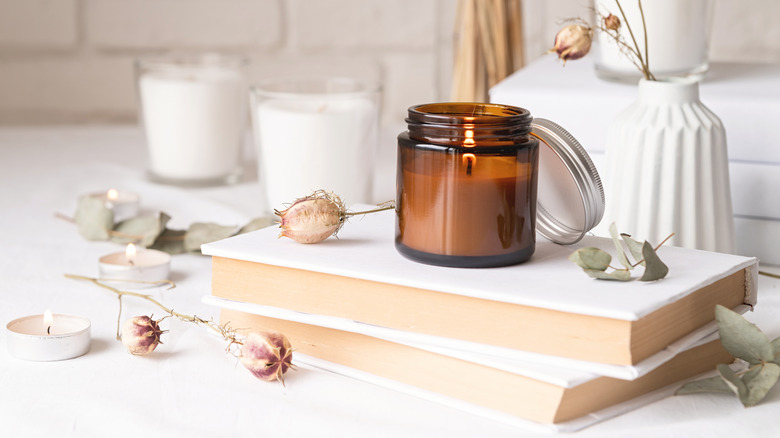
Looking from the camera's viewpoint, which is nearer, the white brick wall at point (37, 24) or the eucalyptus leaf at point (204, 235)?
the eucalyptus leaf at point (204, 235)

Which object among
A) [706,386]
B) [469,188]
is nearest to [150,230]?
[469,188]

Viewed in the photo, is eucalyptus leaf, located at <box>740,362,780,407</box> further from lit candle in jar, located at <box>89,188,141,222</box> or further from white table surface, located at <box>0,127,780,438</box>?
lit candle in jar, located at <box>89,188,141,222</box>

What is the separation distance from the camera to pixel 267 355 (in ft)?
1.61

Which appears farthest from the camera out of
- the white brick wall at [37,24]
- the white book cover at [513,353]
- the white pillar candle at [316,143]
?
the white brick wall at [37,24]

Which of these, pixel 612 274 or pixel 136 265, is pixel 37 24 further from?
pixel 612 274

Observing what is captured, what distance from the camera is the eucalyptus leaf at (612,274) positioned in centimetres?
47

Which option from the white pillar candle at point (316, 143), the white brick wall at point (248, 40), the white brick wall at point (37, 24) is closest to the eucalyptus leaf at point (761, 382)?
the white pillar candle at point (316, 143)

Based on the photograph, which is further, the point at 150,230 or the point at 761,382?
the point at 150,230

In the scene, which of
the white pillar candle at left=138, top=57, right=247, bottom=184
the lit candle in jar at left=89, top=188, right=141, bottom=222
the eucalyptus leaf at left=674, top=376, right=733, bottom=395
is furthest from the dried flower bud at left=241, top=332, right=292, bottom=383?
the white pillar candle at left=138, top=57, right=247, bottom=184

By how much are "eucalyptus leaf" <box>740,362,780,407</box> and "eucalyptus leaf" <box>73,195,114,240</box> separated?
57 cm

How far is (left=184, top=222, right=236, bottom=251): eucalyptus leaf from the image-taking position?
0.76m

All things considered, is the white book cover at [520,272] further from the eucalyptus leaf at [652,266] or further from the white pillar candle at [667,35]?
the white pillar candle at [667,35]

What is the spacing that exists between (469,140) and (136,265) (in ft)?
1.10

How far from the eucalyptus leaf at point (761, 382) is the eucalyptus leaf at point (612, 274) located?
87mm
